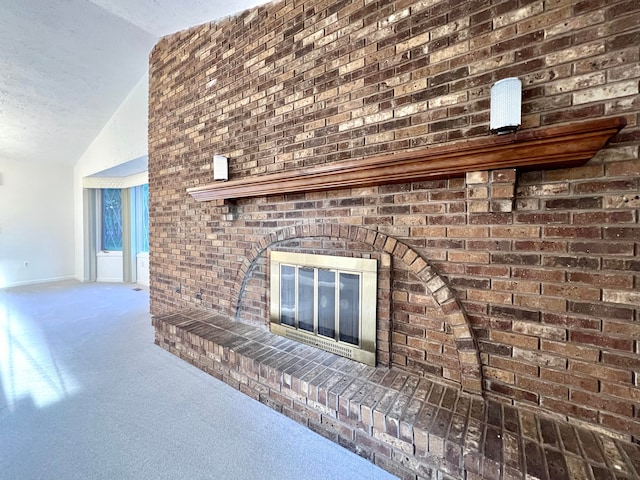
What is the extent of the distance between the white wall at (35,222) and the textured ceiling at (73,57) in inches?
22.8

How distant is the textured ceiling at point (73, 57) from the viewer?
2.48m

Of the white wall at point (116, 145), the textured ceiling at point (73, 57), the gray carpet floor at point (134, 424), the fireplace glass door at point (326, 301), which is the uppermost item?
the textured ceiling at point (73, 57)

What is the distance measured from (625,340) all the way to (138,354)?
3349mm

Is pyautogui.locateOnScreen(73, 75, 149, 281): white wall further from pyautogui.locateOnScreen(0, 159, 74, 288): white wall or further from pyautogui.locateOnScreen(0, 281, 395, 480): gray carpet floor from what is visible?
pyautogui.locateOnScreen(0, 281, 395, 480): gray carpet floor

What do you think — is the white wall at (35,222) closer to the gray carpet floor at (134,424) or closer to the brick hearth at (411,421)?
the gray carpet floor at (134,424)

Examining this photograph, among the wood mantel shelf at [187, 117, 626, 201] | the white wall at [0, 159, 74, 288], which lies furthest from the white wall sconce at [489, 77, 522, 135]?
the white wall at [0, 159, 74, 288]

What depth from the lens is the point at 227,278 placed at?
2.58 m

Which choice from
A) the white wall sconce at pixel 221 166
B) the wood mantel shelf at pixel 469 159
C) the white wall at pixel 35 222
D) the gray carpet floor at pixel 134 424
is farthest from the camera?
the white wall at pixel 35 222

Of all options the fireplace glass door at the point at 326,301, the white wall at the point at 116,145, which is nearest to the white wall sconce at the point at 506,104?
the fireplace glass door at the point at 326,301

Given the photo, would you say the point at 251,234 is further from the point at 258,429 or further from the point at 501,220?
the point at 501,220

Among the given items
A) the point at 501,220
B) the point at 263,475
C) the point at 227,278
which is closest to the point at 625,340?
the point at 501,220

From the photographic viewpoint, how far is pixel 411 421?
127cm

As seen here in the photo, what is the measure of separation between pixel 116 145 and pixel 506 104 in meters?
5.48

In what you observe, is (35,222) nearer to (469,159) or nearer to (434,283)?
(434,283)
